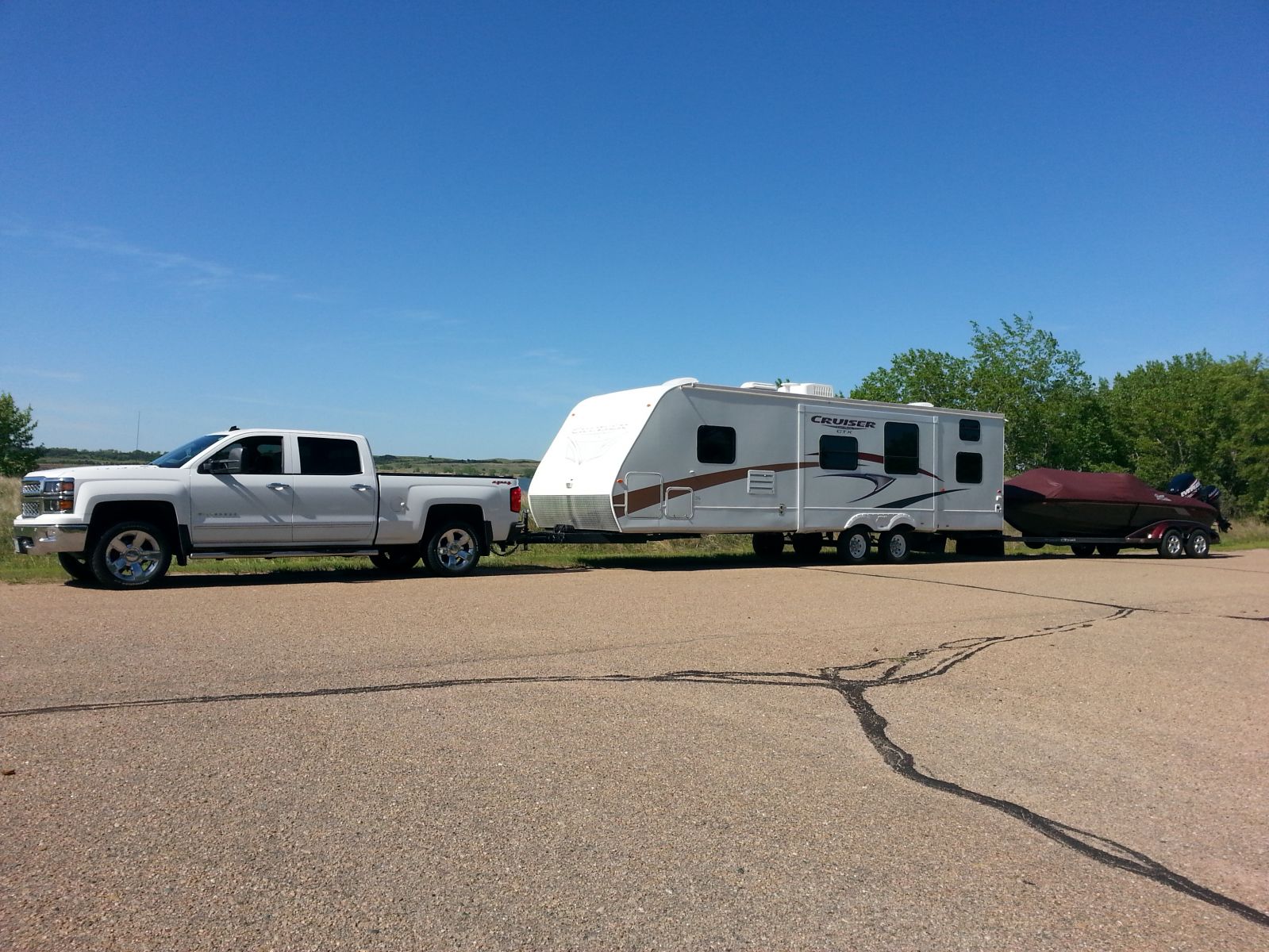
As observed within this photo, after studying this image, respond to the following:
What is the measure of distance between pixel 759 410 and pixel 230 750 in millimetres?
14012

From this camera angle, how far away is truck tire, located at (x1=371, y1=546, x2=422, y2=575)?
15.1 meters

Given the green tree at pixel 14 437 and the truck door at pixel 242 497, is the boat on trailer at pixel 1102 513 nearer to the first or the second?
the truck door at pixel 242 497

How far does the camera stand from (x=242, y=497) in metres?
13.3

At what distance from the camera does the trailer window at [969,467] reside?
834 inches

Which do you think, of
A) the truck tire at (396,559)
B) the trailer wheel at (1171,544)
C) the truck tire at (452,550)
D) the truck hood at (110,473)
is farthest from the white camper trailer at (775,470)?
the truck hood at (110,473)

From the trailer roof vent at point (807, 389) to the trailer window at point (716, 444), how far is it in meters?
1.63

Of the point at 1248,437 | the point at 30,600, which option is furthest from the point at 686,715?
the point at 1248,437

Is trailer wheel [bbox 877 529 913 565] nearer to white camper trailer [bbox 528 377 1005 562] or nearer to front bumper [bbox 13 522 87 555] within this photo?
white camper trailer [bbox 528 377 1005 562]

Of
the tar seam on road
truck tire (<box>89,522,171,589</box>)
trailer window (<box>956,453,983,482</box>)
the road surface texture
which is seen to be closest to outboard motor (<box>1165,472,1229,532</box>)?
trailer window (<box>956,453,983,482</box>)

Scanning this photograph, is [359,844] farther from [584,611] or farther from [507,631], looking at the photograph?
[584,611]

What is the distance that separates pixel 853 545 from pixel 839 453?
1884mm

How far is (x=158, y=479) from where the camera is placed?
12.8 metres

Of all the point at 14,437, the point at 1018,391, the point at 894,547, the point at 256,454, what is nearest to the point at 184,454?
the point at 256,454

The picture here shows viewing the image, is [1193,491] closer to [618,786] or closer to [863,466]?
[863,466]
